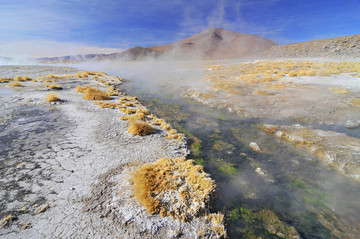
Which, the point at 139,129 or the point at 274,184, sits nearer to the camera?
the point at 274,184

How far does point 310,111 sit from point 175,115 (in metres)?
8.01

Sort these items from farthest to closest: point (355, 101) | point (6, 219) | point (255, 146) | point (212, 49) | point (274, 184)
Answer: point (212, 49), point (355, 101), point (255, 146), point (274, 184), point (6, 219)

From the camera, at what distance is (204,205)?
12.2 feet

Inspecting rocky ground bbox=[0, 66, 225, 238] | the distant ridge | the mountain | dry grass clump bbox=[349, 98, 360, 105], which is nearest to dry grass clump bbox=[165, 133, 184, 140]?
rocky ground bbox=[0, 66, 225, 238]

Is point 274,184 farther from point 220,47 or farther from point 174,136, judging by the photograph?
point 220,47

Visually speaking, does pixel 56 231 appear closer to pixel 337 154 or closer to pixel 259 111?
pixel 337 154

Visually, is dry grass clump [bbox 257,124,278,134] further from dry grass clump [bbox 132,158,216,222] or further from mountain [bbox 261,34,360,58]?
mountain [bbox 261,34,360,58]

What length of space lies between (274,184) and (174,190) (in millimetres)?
3129

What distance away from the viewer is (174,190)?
160 inches

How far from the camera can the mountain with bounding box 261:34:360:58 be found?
33453mm

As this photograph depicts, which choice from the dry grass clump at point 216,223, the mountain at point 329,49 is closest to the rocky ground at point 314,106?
the dry grass clump at point 216,223

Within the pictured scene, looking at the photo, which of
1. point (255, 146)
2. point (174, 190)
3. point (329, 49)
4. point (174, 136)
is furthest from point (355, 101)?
point (329, 49)

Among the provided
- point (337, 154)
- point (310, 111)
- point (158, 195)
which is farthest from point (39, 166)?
point (310, 111)

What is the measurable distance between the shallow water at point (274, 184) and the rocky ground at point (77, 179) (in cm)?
107
